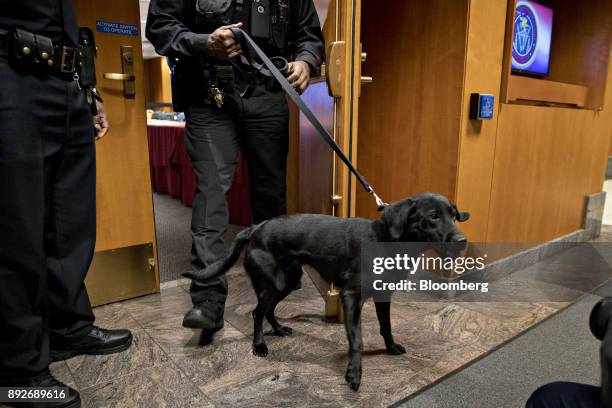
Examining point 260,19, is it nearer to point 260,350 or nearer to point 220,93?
point 220,93

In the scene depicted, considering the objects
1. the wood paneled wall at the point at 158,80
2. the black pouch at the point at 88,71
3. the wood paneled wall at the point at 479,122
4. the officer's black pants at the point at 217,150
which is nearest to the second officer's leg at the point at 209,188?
the officer's black pants at the point at 217,150

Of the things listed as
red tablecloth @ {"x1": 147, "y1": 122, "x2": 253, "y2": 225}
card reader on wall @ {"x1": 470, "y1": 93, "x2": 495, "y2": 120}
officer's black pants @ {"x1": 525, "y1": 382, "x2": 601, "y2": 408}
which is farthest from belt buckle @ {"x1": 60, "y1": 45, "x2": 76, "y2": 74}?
red tablecloth @ {"x1": 147, "y1": 122, "x2": 253, "y2": 225}

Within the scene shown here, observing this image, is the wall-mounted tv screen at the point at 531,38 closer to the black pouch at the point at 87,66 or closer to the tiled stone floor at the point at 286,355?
the tiled stone floor at the point at 286,355

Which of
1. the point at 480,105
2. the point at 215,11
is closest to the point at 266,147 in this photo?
the point at 215,11

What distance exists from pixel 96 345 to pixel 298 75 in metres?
1.21

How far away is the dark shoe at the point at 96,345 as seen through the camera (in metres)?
1.46

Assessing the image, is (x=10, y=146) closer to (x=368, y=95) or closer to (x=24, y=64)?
(x=24, y=64)

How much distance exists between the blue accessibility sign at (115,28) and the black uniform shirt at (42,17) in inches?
20.7

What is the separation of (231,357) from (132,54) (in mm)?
1321

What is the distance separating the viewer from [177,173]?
14.1 ft

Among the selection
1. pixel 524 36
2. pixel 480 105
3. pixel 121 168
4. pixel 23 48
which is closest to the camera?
pixel 23 48

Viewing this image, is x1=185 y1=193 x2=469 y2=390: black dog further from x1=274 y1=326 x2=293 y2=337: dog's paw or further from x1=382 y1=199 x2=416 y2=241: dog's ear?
x1=274 y1=326 x2=293 y2=337: dog's paw

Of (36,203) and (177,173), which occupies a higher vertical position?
(36,203)

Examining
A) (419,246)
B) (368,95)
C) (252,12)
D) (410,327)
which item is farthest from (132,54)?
(410,327)
